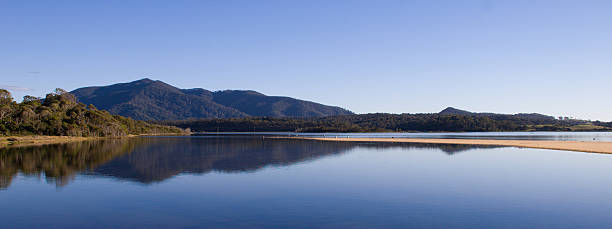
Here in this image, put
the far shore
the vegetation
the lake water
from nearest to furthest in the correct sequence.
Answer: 1. the lake water
2. the far shore
3. the vegetation

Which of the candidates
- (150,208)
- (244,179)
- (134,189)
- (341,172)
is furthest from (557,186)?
(134,189)

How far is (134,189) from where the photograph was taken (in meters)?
23.6

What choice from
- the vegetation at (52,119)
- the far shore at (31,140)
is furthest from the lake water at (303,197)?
A: the vegetation at (52,119)

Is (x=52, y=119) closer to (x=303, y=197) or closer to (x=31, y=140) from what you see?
(x=31, y=140)

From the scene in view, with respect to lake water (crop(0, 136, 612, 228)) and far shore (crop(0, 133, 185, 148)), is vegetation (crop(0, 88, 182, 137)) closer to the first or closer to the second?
far shore (crop(0, 133, 185, 148))

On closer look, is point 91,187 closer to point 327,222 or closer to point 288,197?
point 288,197

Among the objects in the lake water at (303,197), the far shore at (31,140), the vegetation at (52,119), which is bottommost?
the lake water at (303,197)

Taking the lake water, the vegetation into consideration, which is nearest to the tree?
the vegetation

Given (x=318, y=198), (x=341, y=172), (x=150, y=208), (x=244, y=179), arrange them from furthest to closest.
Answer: (x=341, y=172), (x=244, y=179), (x=318, y=198), (x=150, y=208)

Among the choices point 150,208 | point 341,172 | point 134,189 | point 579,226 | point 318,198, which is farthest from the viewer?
point 341,172

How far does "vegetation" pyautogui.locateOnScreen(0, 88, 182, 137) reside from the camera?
8931 cm

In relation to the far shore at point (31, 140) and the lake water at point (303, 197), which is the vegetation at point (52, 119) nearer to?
the far shore at point (31, 140)

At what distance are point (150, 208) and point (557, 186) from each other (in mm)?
23342

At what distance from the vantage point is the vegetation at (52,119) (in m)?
89.3
